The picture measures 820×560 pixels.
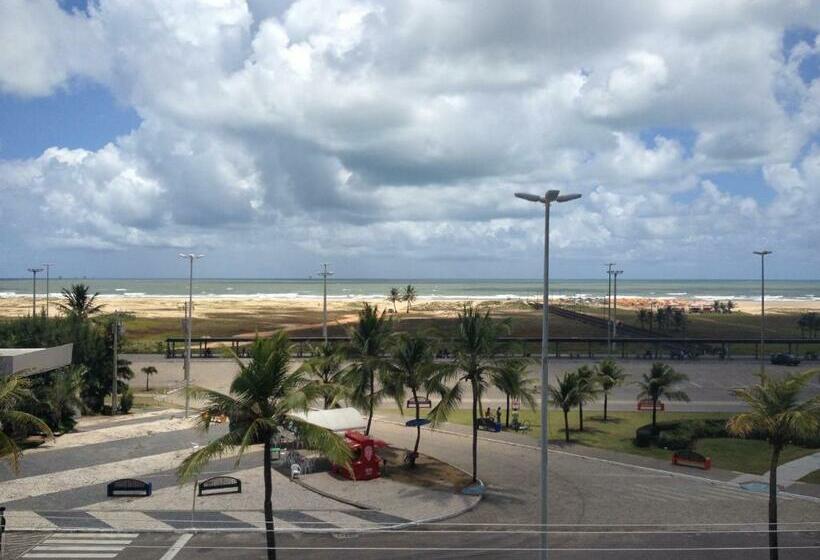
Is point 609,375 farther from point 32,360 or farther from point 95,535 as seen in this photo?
point 32,360

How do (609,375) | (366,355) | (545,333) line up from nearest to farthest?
(545,333)
(366,355)
(609,375)

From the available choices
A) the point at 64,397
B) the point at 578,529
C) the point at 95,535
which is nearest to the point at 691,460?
the point at 578,529

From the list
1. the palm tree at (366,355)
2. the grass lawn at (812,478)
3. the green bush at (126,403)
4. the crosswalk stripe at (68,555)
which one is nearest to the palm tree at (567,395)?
the palm tree at (366,355)

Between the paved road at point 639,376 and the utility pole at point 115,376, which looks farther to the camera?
the paved road at point 639,376

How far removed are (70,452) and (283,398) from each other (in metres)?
18.7

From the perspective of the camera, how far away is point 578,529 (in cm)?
1769

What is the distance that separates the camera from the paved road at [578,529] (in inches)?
630

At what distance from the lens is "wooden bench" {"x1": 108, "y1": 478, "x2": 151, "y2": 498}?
20359mm

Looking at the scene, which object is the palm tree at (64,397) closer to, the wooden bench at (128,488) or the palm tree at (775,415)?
the wooden bench at (128,488)

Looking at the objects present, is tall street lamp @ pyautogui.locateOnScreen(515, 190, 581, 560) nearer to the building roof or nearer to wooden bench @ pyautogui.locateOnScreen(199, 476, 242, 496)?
A: wooden bench @ pyautogui.locateOnScreen(199, 476, 242, 496)

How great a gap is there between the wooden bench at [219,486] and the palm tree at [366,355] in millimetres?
6838

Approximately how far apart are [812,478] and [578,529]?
11.7m

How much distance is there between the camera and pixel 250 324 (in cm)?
9794

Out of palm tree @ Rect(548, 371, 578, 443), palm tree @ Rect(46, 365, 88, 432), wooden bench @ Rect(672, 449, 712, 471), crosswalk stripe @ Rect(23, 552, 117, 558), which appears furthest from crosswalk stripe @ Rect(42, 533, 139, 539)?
wooden bench @ Rect(672, 449, 712, 471)
